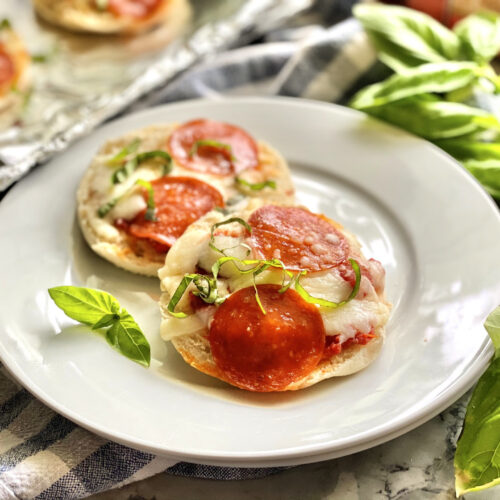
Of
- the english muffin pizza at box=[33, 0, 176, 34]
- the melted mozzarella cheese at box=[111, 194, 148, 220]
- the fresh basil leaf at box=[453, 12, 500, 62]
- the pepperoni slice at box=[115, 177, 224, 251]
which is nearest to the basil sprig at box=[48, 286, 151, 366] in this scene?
the pepperoni slice at box=[115, 177, 224, 251]

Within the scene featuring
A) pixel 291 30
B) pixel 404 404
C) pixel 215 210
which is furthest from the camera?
pixel 291 30

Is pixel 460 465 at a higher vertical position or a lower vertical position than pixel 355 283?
lower

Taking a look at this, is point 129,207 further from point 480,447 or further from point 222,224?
point 480,447

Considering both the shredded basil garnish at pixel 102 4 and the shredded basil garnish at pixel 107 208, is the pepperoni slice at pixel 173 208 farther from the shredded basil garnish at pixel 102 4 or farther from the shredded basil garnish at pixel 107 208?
the shredded basil garnish at pixel 102 4

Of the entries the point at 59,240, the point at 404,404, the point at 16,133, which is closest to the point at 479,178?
the point at 404,404

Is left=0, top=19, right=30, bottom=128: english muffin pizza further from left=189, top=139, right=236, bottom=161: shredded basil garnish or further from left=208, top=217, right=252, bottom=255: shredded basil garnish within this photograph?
left=208, top=217, right=252, bottom=255: shredded basil garnish

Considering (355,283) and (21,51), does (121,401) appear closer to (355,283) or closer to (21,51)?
(355,283)
